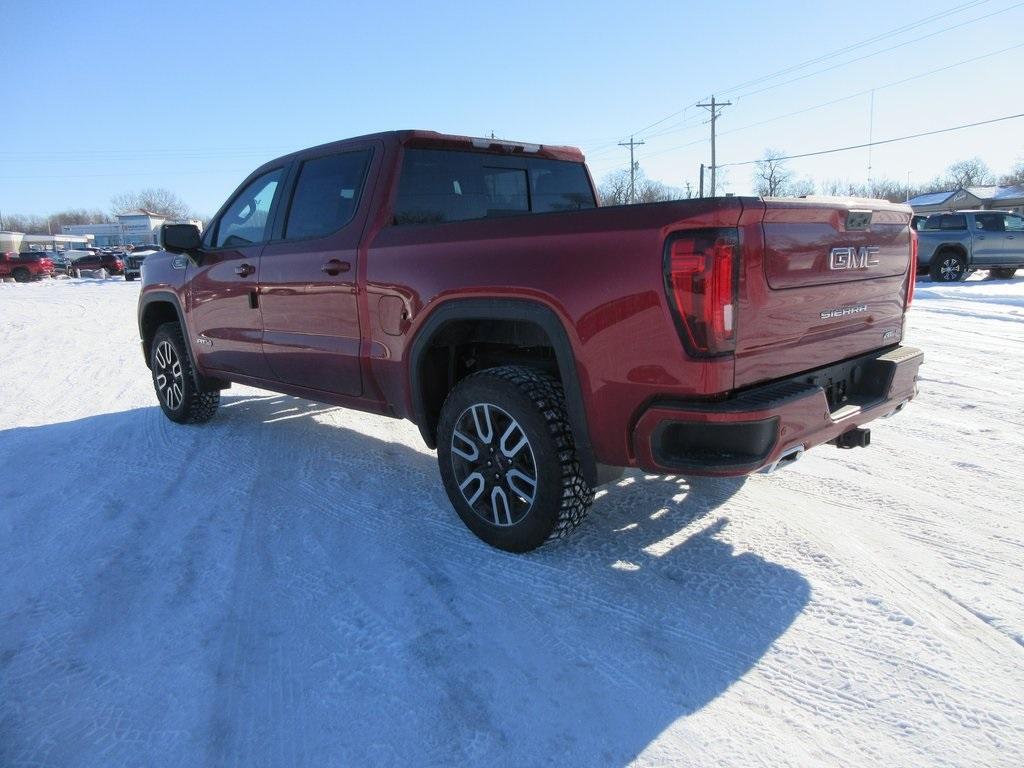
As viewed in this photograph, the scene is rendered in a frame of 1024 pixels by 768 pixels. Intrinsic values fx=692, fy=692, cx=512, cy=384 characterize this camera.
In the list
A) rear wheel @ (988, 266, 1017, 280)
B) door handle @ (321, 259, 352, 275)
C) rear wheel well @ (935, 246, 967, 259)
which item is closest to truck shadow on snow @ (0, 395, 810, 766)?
door handle @ (321, 259, 352, 275)

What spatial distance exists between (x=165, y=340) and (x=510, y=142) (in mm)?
3361

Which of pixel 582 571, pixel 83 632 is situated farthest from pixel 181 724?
pixel 582 571

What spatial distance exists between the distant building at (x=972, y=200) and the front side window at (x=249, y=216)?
6907 centimetres

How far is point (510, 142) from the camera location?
14.1 ft

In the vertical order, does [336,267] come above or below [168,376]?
above

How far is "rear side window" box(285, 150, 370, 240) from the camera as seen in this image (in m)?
3.96

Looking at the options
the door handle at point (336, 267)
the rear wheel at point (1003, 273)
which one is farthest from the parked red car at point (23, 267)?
the rear wheel at point (1003, 273)

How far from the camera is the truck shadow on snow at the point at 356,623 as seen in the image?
2070mm

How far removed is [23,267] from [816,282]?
43.5 meters

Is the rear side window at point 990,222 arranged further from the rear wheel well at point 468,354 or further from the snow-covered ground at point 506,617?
the rear wheel well at point 468,354

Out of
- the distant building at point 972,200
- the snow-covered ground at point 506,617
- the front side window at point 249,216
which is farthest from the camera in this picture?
the distant building at point 972,200

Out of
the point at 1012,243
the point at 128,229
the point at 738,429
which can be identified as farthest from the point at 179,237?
the point at 128,229

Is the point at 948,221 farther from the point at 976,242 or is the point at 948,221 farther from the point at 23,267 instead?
the point at 23,267

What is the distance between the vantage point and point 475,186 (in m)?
4.10
